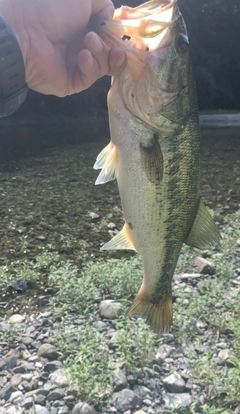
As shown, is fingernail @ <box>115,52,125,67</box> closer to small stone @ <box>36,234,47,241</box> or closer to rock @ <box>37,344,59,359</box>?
rock @ <box>37,344,59,359</box>

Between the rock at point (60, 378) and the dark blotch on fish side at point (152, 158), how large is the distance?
206cm

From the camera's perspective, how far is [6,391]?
3.75 meters

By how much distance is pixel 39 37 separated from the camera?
2834 millimetres

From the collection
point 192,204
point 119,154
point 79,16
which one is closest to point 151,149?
point 119,154

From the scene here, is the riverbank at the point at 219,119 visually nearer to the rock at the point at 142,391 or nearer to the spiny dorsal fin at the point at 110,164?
the rock at the point at 142,391

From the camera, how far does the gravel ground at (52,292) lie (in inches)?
143

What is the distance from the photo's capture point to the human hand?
254 cm

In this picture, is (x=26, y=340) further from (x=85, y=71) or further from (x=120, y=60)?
(x=120, y=60)

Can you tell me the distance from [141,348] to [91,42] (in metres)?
2.64

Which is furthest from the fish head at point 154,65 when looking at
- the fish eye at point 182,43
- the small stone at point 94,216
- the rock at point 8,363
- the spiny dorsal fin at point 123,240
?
the small stone at point 94,216

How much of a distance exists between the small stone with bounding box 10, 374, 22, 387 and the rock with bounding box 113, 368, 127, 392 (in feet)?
2.69

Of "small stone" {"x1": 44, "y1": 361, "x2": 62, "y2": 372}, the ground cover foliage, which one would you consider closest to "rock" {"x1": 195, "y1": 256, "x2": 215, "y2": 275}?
the ground cover foliage

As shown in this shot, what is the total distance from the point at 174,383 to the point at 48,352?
118cm

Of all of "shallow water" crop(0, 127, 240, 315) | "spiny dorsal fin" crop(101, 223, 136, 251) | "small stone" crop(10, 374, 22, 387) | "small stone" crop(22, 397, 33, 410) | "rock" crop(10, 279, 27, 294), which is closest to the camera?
"spiny dorsal fin" crop(101, 223, 136, 251)
